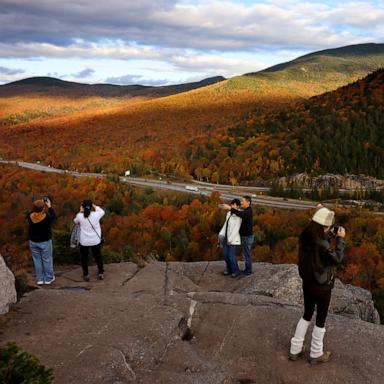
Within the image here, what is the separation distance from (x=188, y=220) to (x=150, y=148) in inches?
2308

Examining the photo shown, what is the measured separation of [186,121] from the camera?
147 m

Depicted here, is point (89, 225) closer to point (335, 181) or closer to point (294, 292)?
point (294, 292)

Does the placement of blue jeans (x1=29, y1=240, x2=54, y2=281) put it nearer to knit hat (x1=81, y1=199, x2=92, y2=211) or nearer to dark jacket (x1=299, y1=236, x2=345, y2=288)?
knit hat (x1=81, y1=199, x2=92, y2=211)

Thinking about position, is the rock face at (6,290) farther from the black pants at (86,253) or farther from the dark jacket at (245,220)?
the dark jacket at (245,220)

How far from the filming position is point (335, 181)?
271 feet

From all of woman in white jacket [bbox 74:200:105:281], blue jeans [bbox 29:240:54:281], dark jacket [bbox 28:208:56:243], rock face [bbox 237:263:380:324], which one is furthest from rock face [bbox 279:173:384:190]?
dark jacket [bbox 28:208:56:243]

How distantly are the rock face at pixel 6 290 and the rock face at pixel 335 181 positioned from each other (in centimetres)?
7632

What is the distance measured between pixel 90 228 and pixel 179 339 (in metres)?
4.36

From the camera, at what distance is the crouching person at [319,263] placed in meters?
6.86

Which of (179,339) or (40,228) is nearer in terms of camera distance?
(179,339)

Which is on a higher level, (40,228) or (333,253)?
(333,253)

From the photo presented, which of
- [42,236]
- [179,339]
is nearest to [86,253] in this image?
[42,236]

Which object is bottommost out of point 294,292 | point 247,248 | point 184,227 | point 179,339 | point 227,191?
point 184,227

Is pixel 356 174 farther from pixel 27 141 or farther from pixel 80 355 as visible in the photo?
pixel 27 141
